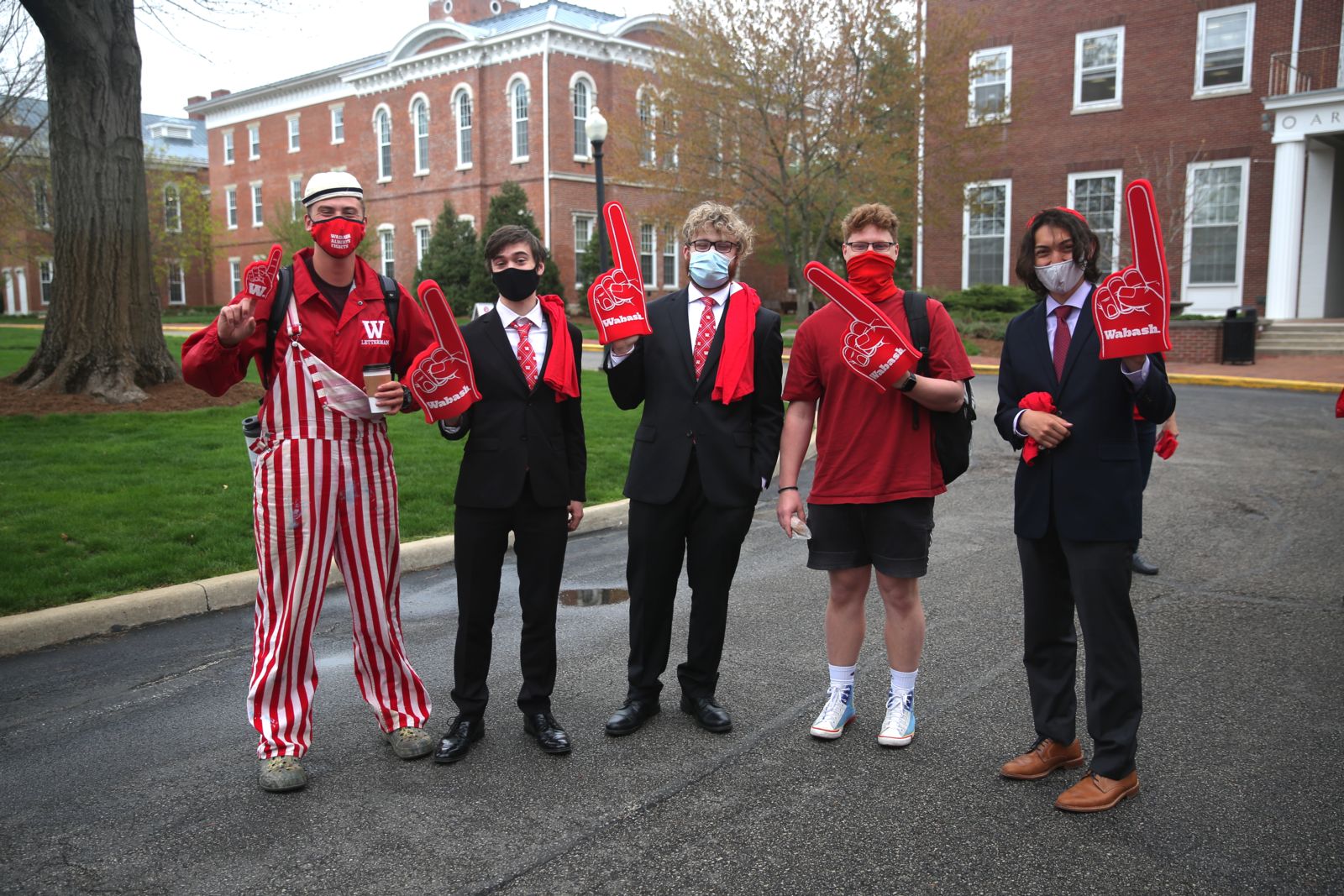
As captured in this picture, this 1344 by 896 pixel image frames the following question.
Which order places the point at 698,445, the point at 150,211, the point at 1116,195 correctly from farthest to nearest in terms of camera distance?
the point at 150,211, the point at 1116,195, the point at 698,445

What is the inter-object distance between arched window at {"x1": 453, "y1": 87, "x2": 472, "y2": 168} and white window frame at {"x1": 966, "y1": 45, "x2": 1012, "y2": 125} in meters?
19.7

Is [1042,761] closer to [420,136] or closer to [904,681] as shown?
[904,681]

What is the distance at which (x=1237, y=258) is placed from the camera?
26594 millimetres

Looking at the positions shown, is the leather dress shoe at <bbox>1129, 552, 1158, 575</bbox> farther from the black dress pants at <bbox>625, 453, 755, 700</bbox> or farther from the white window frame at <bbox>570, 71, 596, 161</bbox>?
the white window frame at <bbox>570, 71, 596, 161</bbox>

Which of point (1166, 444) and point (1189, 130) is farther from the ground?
point (1189, 130)

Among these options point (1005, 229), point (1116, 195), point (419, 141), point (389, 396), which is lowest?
point (389, 396)

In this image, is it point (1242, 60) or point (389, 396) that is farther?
point (1242, 60)

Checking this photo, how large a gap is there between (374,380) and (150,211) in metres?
46.3

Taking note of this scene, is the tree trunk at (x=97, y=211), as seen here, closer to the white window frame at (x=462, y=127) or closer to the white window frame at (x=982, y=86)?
the white window frame at (x=982, y=86)

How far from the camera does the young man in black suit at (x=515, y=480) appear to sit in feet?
14.0

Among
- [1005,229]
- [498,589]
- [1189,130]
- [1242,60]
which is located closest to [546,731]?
[498,589]

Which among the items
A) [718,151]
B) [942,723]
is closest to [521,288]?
[942,723]

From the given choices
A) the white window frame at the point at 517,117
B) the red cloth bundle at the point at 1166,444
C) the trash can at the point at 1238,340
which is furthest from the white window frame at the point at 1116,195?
the red cloth bundle at the point at 1166,444

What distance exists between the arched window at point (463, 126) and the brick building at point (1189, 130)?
1895 cm
